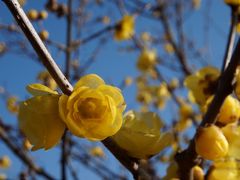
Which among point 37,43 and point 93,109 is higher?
point 37,43

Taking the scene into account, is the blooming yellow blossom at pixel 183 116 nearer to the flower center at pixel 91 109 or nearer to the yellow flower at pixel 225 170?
the yellow flower at pixel 225 170

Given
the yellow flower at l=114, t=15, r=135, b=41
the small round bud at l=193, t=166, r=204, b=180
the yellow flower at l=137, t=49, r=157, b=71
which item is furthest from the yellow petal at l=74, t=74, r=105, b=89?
the yellow flower at l=137, t=49, r=157, b=71

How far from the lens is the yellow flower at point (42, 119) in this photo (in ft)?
2.95

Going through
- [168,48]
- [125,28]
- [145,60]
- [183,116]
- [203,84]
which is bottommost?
[168,48]

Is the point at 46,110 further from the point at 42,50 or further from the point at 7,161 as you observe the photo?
the point at 7,161

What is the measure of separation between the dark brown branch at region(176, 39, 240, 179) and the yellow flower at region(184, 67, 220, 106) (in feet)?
1.50

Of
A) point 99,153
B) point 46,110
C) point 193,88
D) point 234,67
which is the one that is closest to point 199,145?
point 234,67

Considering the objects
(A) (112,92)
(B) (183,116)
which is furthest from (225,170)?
(B) (183,116)

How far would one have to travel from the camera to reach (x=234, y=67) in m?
1.04

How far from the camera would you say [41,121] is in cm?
91

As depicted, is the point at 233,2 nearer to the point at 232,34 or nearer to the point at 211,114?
the point at 232,34

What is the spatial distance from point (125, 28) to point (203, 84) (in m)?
2.92

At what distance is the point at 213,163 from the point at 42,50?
2.18 ft

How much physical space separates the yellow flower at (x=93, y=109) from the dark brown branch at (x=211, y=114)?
247 millimetres
